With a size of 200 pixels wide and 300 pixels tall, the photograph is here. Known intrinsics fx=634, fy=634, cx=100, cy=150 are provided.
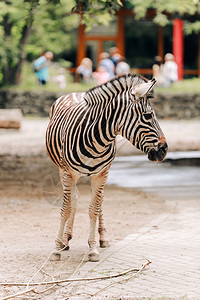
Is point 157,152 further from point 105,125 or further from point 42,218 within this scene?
point 42,218

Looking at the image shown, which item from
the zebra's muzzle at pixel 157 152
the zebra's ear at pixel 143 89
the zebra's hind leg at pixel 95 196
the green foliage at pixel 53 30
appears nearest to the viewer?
the zebra's ear at pixel 143 89

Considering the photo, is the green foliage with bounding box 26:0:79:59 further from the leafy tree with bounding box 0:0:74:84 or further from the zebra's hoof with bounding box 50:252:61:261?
the zebra's hoof with bounding box 50:252:61:261

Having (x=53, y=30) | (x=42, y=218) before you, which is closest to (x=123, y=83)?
(x=42, y=218)

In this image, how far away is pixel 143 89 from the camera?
6.46m

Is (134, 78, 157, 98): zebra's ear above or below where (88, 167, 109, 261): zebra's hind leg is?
above

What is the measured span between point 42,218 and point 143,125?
3.34 meters

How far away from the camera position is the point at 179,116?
2580 centimetres

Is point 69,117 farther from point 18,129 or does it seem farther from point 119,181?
point 18,129

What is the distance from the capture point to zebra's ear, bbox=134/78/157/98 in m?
6.44

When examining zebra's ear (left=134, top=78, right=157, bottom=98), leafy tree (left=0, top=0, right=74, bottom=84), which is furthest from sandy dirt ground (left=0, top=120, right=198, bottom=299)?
leafy tree (left=0, top=0, right=74, bottom=84)

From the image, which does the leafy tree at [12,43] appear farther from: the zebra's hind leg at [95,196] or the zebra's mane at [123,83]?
the zebra's mane at [123,83]

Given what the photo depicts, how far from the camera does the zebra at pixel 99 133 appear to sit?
259 inches

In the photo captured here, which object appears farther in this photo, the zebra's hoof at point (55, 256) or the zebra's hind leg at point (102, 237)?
the zebra's hind leg at point (102, 237)

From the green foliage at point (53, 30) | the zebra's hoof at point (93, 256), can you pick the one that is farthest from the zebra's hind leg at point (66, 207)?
the green foliage at point (53, 30)
